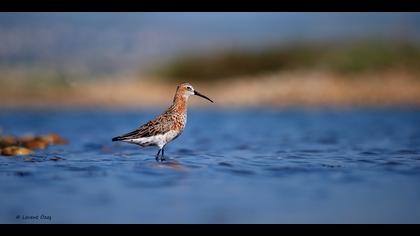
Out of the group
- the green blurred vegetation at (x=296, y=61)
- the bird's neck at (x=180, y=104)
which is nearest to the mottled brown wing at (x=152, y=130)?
the bird's neck at (x=180, y=104)

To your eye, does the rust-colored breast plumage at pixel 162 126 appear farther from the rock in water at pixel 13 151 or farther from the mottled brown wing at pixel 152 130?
the rock in water at pixel 13 151

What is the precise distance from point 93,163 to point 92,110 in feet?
66.8

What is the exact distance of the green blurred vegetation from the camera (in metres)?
35.5

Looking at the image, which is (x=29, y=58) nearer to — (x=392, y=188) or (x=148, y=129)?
(x=148, y=129)

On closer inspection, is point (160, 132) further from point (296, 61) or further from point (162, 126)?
point (296, 61)

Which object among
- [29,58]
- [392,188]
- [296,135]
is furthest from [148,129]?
[29,58]

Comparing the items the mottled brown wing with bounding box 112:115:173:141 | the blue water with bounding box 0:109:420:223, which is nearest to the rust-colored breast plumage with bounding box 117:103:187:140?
the mottled brown wing with bounding box 112:115:173:141

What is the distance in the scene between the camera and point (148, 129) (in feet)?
42.9

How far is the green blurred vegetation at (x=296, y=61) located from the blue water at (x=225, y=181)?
16.2 meters

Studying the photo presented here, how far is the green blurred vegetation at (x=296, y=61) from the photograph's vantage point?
3547cm

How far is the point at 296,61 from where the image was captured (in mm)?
39188

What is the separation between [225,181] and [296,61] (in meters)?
29.5

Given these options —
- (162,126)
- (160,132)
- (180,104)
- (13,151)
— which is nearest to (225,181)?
(160,132)

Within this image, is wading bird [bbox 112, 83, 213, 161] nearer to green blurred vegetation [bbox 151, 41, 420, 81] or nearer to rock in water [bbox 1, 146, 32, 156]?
rock in water [bbox 1, 146, 32, 156]
